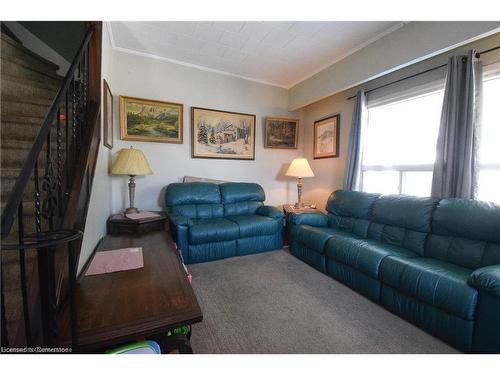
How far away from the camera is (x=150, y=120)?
3215 millimetres

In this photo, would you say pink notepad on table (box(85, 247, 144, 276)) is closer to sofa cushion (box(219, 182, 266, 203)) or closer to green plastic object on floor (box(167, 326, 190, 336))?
green plastic object on floor (box(167, 326, 190, 336))

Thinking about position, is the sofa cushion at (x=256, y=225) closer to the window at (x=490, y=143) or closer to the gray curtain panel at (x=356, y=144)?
the gray curtain panel at (x=356, y=144)

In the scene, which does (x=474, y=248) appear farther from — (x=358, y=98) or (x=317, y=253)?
(x=358, y=98)

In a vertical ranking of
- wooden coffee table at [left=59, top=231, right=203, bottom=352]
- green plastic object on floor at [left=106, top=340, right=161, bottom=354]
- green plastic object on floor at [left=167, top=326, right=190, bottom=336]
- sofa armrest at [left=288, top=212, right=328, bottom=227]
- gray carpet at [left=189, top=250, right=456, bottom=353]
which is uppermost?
sofa armrest at [left=288, top=212, right=328, bottom=227]

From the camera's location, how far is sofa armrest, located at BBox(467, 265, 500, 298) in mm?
1260

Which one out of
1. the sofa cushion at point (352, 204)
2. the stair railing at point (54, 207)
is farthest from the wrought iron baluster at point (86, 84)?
the sofa cushion at point (352, 204)

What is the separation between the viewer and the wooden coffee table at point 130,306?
934 millimetres

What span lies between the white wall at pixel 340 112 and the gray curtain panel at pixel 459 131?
0.57 feet

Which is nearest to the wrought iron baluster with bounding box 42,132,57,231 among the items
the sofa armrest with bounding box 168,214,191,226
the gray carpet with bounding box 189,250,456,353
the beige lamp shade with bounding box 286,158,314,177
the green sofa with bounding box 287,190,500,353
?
the gray carpet with bounding box 189,250,456,353

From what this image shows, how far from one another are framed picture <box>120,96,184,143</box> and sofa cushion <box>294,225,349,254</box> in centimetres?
223
